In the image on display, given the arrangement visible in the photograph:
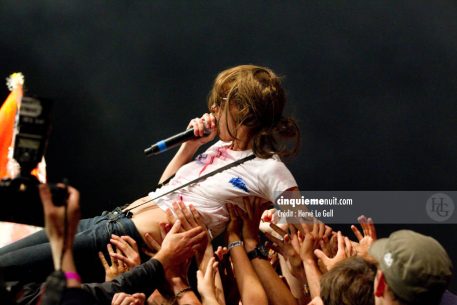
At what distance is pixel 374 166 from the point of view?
11.1 ft

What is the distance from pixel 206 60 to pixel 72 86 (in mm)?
694

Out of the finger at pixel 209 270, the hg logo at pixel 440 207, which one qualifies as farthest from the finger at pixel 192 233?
the hg logo at pixel 440 207

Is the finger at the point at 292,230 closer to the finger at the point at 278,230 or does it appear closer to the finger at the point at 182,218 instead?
the finger at the point at 278,230

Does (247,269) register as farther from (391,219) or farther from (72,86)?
(72,86)

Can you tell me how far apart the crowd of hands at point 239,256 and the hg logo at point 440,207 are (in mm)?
1058

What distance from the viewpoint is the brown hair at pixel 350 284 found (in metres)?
1.73

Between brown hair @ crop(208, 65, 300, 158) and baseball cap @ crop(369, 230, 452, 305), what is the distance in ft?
2.52

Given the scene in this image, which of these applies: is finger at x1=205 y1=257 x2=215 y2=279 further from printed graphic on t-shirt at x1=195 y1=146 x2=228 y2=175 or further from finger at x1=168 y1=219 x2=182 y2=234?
printed graphic on t-shirt at x1=195 y1=146 x2=228 y2=175

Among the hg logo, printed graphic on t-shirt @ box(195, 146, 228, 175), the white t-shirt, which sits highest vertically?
printed graphic on t-shirt @ box(195, 146, 228, 175)

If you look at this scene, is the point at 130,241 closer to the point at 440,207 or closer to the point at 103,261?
the point at 103,261

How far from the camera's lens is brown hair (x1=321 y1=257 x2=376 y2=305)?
173 cm

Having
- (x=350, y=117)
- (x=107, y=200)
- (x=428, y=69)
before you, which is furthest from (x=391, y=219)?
(x=107, y=200)

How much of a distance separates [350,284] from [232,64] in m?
1.98

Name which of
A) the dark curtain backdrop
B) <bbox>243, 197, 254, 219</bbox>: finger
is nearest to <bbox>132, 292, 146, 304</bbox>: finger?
<bbox>243, 197, 254, 219</bbox>: finger
